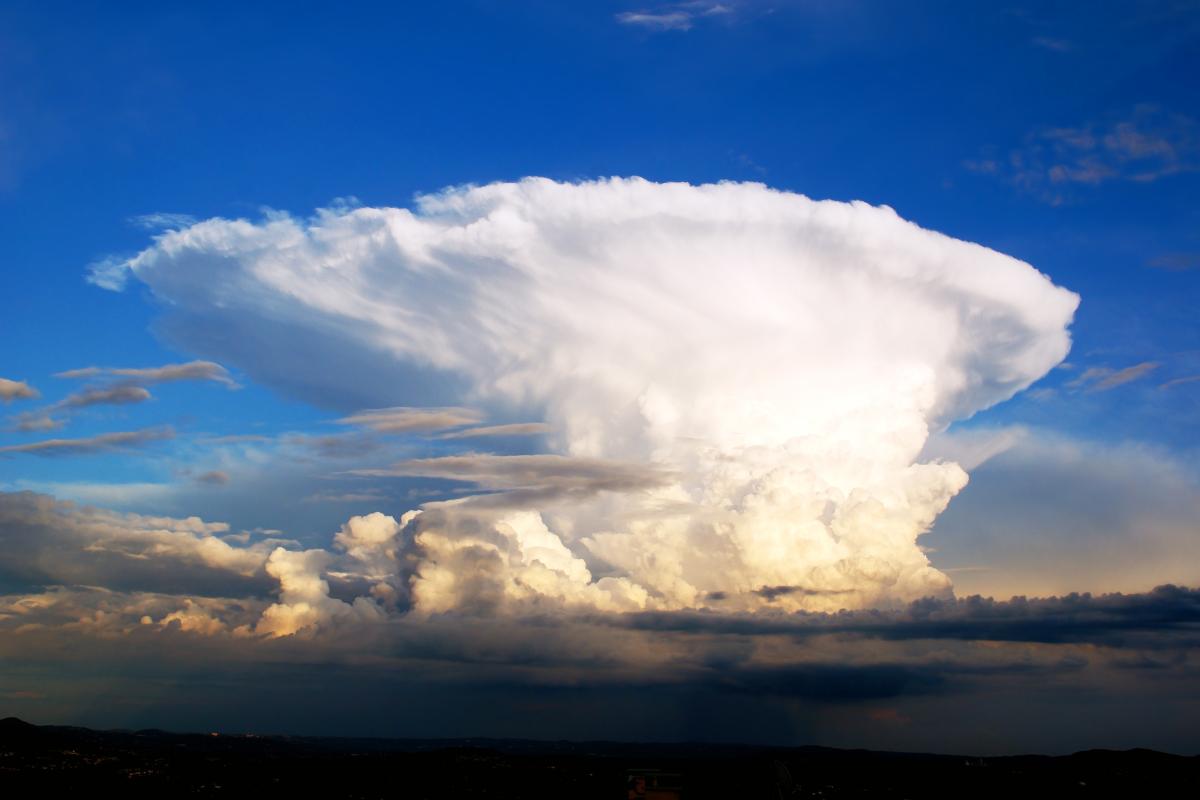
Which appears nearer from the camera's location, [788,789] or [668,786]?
[788,789]

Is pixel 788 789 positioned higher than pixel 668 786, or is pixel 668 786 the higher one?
pixel 788 789

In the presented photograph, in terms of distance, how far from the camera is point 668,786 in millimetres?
171250

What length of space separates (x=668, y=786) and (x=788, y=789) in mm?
87879

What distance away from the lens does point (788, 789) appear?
A: 89.8m
